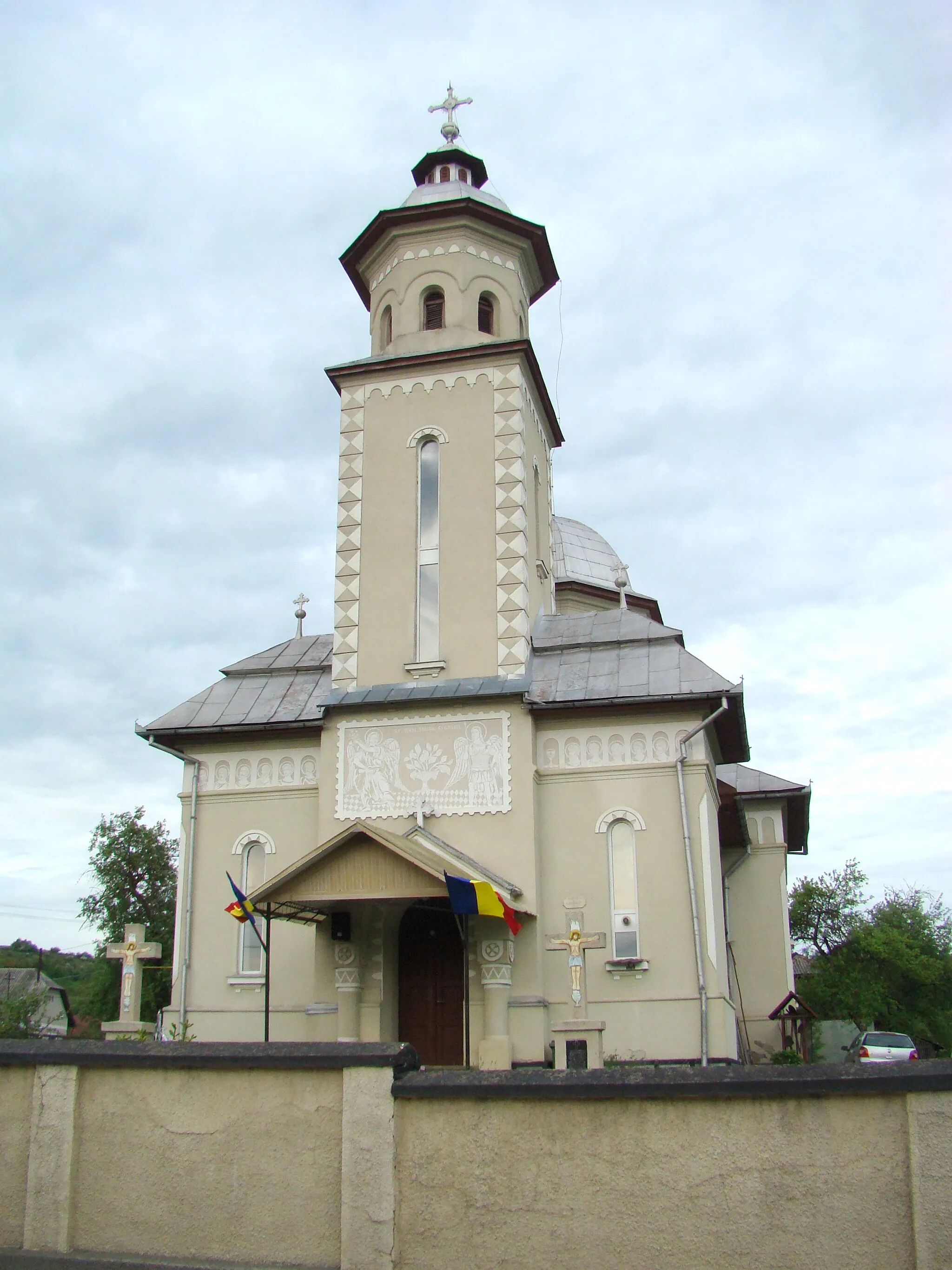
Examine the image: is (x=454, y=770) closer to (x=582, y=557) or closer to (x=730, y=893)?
(x=730, y=893)

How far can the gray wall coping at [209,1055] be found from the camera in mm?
6484

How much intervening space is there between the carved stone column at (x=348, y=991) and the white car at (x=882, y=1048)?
12126mm

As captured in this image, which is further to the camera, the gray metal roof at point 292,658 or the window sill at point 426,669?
the gray metal roof at point 292,658

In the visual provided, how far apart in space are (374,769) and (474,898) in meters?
3.82

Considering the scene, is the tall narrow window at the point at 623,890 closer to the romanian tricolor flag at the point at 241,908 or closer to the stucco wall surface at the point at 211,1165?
the romanian tricolor flag at the point at 241,908

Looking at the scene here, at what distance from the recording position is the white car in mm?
23844

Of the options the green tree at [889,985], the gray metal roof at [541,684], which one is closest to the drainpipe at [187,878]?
the gray metal roof at [541,684]

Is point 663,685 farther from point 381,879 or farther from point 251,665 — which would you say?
point 251,665

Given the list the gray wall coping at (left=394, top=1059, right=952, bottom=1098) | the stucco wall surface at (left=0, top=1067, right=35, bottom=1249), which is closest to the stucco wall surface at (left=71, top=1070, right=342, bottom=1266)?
the stucco wall surface at (left=0, top=1067, right=35, bottom=1249)

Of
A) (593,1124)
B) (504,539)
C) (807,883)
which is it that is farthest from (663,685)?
(807,883)

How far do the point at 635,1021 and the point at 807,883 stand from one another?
114 ft

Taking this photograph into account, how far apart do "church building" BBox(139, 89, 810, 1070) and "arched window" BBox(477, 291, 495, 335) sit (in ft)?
0.20

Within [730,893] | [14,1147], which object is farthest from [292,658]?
[14,1147]

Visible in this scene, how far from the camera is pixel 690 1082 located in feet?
19.4
